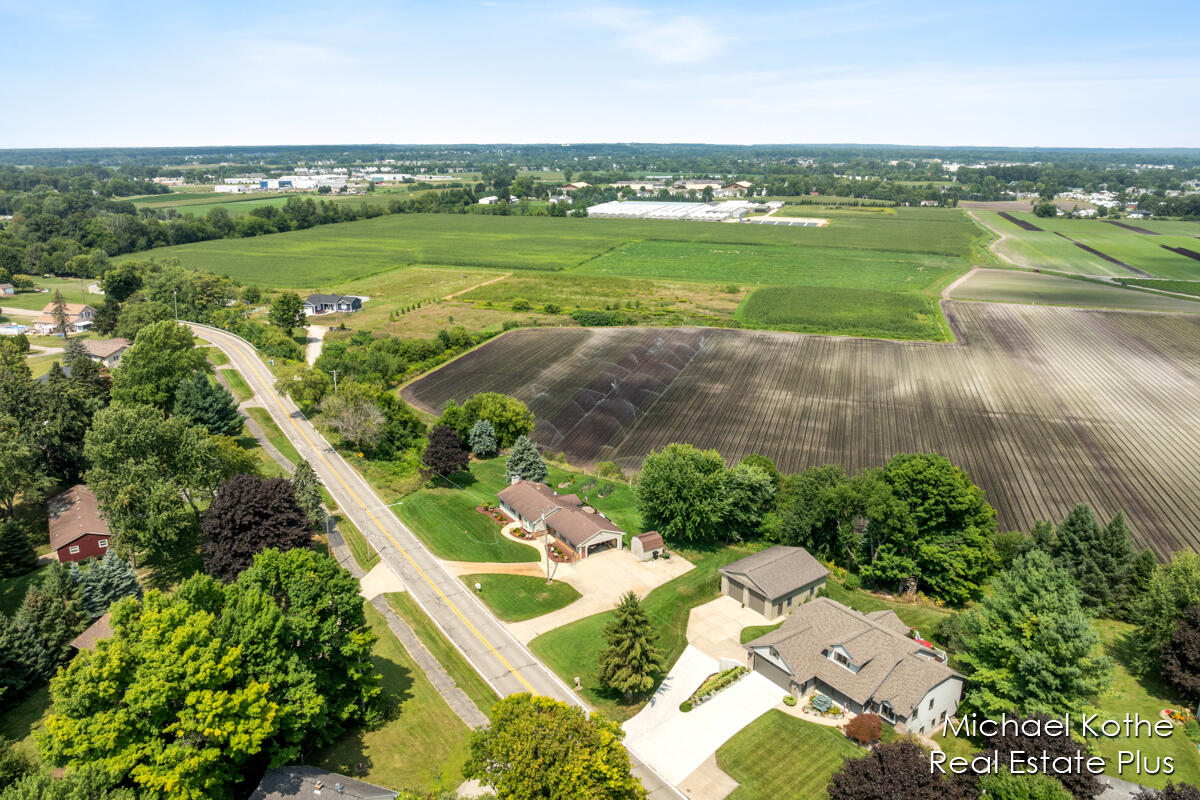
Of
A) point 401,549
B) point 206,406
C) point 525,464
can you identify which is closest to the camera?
point 401,549

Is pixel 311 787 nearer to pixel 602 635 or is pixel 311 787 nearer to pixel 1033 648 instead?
pixel 602 635

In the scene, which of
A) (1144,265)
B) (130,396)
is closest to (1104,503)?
(130,396)

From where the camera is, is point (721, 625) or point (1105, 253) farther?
point (1105, 253)

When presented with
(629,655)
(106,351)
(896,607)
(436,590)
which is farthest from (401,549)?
(106,351)

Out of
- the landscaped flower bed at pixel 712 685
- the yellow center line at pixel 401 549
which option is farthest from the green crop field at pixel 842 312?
the landscaped flower bed at pixel 712 685

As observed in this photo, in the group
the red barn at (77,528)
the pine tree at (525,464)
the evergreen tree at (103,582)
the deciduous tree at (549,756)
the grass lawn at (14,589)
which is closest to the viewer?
the deciduous tree at (549,756)

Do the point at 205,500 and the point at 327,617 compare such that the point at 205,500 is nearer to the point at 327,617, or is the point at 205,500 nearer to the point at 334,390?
the point at 334,390

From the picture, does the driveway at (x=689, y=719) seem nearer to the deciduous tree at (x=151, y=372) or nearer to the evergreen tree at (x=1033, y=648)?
the evergreen tree at (x=1033, y=648)
